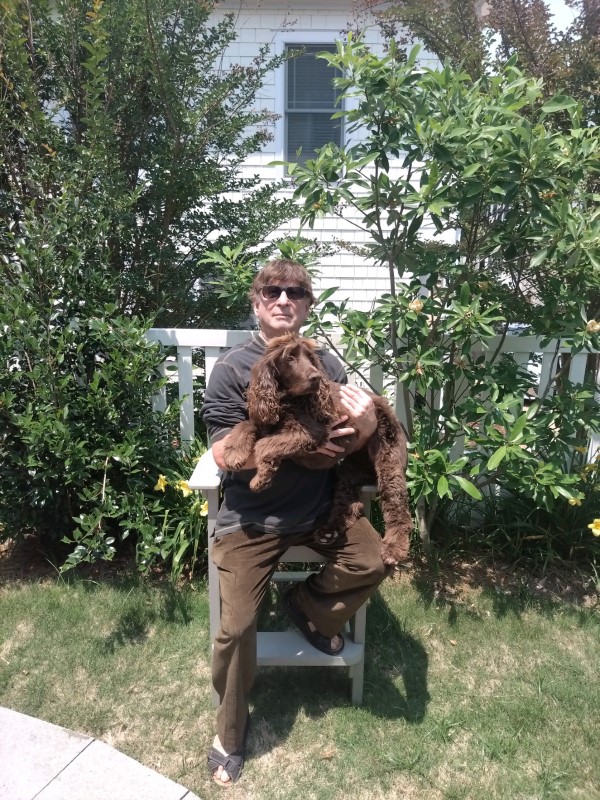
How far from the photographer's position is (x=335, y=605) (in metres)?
2.22

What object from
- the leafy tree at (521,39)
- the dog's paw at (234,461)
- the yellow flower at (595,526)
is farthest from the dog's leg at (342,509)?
the leafy tree at (521,39)

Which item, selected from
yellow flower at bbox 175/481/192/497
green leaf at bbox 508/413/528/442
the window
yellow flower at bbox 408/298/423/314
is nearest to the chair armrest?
yellow flower at bbox 175/481/192/497

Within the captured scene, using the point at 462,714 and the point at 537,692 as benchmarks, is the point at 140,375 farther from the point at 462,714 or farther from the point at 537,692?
the point at 537,692

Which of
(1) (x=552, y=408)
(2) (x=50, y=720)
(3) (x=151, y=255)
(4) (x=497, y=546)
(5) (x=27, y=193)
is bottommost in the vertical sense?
(2) (x=50, y=720)

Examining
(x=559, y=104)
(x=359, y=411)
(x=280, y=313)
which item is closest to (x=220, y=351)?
(x=280, y=313)

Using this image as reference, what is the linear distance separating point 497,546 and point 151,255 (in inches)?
102

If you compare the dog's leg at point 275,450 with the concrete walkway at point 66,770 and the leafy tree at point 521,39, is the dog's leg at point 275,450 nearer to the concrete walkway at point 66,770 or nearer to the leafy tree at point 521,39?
the concrete walkway at point 66,770

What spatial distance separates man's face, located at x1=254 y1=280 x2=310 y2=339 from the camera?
229 cm

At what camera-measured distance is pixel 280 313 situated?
7.54ft

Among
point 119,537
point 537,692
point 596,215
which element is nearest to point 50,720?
point 119,537

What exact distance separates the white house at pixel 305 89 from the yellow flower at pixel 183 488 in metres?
3.95

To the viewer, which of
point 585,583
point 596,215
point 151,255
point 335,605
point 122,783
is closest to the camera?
point 122,783

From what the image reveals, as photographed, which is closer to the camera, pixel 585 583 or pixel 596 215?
pixel 596 215

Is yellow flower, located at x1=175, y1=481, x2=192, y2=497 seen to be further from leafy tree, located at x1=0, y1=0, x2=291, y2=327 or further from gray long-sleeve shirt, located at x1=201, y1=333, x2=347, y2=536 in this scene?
leafy tree, located at x1=0, y1=0, x2=291, y2=327
